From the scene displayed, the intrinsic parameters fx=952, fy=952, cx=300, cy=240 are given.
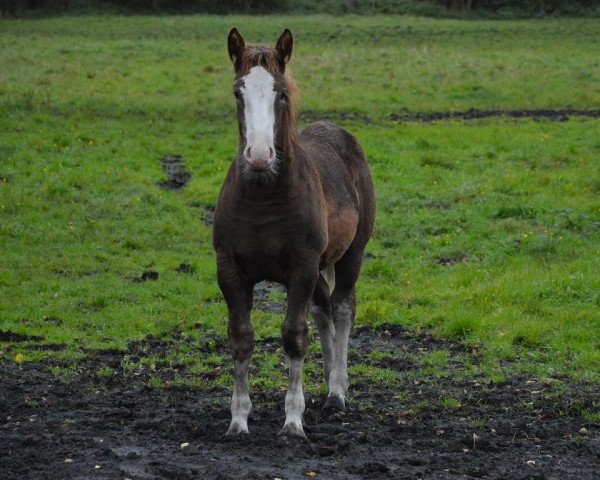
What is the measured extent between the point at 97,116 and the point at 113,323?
51.2ft

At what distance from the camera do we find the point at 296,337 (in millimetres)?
7734

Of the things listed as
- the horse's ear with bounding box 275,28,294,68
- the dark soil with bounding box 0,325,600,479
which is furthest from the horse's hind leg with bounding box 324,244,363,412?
the horse's ear with bounding box 275,28,294,68

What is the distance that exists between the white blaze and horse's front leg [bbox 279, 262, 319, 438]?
47.1 inches

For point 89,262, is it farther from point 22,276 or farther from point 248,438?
point 248,438

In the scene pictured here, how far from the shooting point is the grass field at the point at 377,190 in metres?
11.5

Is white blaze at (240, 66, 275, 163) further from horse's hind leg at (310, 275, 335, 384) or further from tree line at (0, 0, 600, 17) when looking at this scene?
tree line at (0, 0, 600, 17)

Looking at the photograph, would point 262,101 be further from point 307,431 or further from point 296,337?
point 307,431

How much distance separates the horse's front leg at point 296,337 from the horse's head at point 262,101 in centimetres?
95

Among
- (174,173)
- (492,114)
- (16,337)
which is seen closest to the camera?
(16,337)

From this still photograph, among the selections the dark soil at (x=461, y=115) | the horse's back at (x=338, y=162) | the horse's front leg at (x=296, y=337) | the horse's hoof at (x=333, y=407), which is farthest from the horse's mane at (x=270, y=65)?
the dark soil at (x=461, y=115)

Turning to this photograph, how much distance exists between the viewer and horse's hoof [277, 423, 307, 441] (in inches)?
298

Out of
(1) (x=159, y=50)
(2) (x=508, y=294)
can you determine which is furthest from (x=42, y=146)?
(1) (x=159, y=50)

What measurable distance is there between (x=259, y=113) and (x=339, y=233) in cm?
181

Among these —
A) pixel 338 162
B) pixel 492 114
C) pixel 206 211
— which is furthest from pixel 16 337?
pixel 492 114
